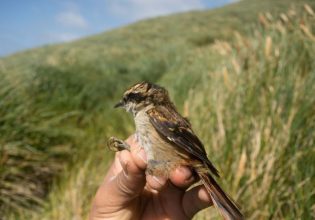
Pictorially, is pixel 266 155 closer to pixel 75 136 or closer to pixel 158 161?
pixel 158 161

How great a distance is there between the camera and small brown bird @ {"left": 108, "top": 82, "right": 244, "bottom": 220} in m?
2.68

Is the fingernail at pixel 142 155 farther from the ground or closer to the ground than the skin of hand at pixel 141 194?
farther from the ground

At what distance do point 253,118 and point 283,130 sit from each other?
1.30ft

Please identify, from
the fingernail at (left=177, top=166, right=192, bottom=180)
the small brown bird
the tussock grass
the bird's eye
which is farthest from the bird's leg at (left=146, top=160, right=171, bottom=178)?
the tussock grass

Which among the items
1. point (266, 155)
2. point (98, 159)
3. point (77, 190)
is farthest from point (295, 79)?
point (98, 159)

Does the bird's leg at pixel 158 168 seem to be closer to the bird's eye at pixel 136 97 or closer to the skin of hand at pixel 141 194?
the skin of hand at pixel 141 194

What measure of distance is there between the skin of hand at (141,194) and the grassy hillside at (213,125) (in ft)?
2.78

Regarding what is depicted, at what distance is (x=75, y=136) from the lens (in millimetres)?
7590

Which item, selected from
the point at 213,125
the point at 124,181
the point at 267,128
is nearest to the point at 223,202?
the point at 124,181

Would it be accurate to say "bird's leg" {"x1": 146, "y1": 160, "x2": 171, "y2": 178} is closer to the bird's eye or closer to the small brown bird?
the small brown bird

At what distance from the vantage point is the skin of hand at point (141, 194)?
104 inches

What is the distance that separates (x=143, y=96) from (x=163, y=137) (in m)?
0.26

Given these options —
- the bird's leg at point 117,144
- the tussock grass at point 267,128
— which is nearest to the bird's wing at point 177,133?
the bird's leg at point 117,144

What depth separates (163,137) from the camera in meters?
2.74
